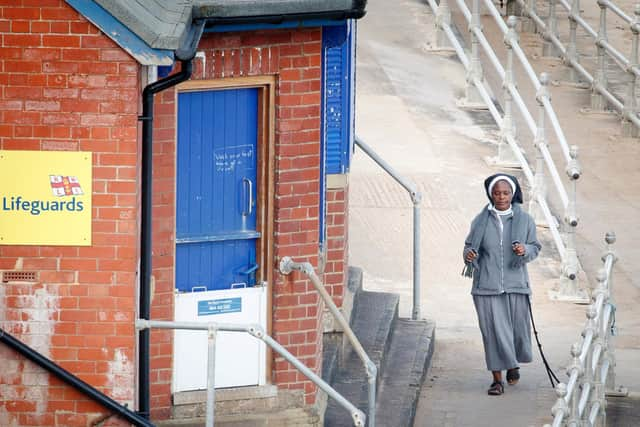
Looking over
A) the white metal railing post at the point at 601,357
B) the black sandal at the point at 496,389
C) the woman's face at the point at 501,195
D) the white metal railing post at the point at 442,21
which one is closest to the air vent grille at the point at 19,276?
the white metal railing post at the point at 601,357

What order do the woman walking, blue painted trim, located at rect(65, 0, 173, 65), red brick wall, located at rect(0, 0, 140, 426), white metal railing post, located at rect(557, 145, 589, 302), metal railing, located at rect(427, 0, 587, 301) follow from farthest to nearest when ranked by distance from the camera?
1. metal railing, located at rect(427, 0, 587, 301)
2. white metal railing post, located at rect(557, 145, 589, 302)
3. the woman walking
4. red brick wall, located at rect(0, 0, 140, 426)
5. blue painted trim, located at rect(65, 0, 173, 65)

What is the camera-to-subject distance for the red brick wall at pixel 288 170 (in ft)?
30.9

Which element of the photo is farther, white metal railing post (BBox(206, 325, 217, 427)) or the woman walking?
the woman walking

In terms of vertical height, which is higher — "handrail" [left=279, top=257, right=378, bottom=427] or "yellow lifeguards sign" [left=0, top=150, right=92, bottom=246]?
"yellow lifeguards sign" [left=0, top=150, right=92, bottom=246]

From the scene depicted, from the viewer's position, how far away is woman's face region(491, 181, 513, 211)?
1172cm

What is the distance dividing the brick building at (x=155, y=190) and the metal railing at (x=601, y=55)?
30.5 feet

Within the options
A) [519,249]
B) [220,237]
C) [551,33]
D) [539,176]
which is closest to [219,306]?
[220,237]

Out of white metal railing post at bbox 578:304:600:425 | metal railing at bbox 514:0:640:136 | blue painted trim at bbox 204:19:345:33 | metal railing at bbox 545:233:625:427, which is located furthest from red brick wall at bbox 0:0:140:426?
metal railing at bbox 514:0:640:136

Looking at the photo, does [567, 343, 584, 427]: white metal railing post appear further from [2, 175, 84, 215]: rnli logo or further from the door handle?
[2, 175, 84, 215]: rnli logo

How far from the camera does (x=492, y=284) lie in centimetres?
1184

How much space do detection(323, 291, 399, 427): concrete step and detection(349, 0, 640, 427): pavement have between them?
1.70ft

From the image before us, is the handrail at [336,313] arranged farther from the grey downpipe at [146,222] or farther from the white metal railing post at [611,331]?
the white metal railing post at [611,331]

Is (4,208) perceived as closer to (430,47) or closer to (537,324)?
(537,324)

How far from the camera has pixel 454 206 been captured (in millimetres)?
16188
